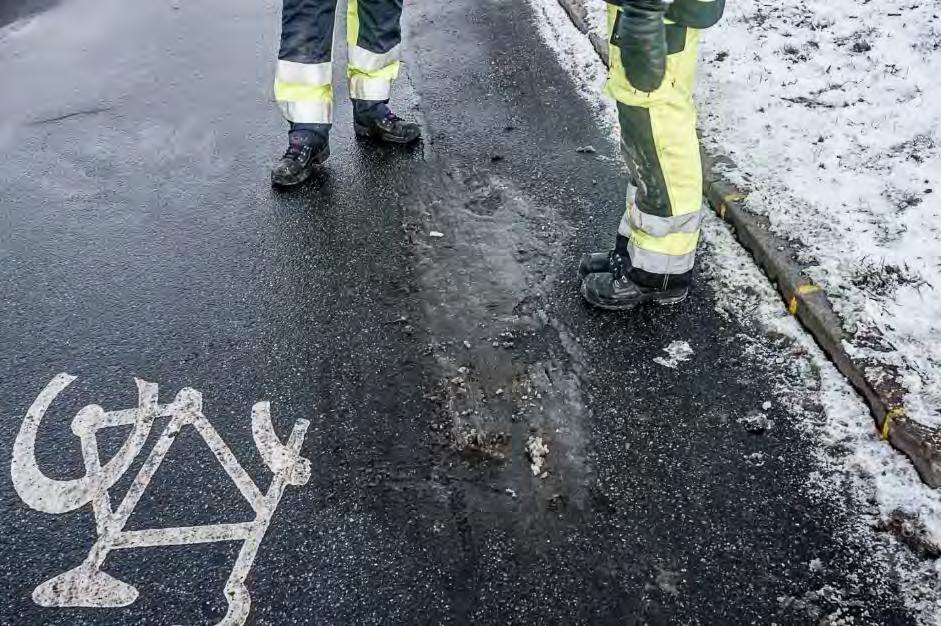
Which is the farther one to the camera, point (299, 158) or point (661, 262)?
point (299, 158)

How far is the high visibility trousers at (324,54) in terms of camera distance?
4.10 metres

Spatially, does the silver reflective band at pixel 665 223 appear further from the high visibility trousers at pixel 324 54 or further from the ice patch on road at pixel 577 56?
the high visibility trousers at pixel 324 54

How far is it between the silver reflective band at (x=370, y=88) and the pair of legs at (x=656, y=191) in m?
1.77

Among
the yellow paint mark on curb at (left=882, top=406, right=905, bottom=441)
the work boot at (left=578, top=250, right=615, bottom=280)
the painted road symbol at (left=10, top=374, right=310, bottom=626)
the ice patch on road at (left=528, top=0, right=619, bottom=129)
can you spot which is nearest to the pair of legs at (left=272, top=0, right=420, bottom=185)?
the ice patch on road at (left=528, top=0, right=619, bottom=129)

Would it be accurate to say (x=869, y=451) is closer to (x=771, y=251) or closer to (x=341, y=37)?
(x=771, y=251)

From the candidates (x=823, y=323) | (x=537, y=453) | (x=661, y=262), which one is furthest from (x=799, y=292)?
(x=537, y=453)

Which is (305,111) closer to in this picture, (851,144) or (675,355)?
(675,355)

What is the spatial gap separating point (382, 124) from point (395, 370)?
1939 millimetres

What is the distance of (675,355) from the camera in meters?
3.06

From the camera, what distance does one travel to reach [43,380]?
304 centimetres

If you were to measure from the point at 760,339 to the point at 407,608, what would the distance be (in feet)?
5.69

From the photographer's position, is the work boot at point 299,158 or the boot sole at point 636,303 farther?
the work boot at point 299,158

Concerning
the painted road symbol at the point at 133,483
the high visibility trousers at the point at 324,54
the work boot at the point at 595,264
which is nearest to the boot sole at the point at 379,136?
the high visibility trousers at the point at 324,54

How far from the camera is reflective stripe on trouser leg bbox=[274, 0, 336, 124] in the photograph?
409 centimetres
